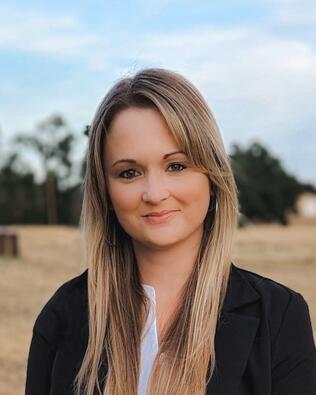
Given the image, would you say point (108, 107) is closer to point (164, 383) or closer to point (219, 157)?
point (219, 157)

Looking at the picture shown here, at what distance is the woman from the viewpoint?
1729mm

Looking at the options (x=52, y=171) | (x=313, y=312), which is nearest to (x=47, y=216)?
(x=52, y=171)

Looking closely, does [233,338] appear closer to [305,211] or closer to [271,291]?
[271,291]

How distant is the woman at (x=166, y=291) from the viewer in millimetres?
1729

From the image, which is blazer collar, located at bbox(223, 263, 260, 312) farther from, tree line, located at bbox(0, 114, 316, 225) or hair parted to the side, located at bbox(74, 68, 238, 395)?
tree line, located at bbox(0, 114, 316, 225)

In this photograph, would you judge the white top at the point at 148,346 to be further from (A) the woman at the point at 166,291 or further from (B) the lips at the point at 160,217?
(B) the lips at the point at 160,217

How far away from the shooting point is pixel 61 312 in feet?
6.35

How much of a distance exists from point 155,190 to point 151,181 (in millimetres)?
27

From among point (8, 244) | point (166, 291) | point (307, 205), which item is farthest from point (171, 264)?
point (307, 205)

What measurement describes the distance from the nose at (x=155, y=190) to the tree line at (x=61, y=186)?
46.8 meters

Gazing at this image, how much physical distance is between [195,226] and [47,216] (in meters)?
50.3

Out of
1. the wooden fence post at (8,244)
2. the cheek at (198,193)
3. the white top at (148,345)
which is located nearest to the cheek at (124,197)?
the cheek at (198,193)

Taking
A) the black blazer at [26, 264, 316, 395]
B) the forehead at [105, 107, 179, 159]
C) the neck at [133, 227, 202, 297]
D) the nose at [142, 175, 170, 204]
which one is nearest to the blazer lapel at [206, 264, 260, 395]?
the black blazer at [26, 264, 316, 395]

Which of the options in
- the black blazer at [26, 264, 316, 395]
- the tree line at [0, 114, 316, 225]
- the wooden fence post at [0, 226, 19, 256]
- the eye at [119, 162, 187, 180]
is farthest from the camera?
the tree line at [0, 114, 316, 225]
